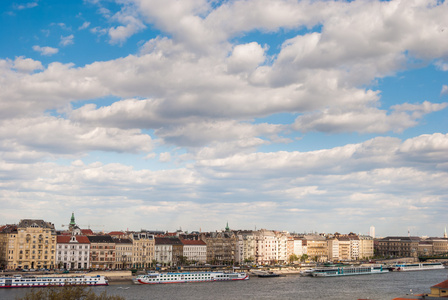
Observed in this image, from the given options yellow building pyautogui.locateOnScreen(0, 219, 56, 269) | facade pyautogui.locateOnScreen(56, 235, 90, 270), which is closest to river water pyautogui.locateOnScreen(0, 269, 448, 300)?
yellow building pyautogui.locateOnScreen(0, 219, 56, 269)

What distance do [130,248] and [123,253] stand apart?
2477 millimetres

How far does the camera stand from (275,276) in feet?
414

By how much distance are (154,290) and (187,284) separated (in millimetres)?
14227

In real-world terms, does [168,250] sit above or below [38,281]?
above

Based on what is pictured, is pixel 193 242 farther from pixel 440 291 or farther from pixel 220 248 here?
pixel 440 291

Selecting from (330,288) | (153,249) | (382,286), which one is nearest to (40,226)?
(153,249)

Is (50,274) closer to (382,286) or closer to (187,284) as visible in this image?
(187,284)

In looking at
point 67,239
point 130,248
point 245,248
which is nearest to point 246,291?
point 130,248

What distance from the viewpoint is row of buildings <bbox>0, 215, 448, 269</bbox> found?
112188 millimetres

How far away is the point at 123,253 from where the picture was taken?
127938 mm

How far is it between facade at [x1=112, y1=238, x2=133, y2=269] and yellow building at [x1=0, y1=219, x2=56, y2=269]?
15.9m

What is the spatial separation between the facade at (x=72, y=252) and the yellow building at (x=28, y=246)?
2.06 meters

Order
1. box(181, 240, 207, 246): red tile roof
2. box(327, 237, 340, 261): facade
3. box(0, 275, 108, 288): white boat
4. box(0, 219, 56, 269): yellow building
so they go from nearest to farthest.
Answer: box(0, 275, 108, 288): white boat → box(0, 219, 56, 269): yellow building → box(181, 240, 207, 246): red tile roof → box(327, 237, 340, 261): facade

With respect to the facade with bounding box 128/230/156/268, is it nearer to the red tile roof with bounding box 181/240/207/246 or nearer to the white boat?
the red tile roof with bounding box 181/240/207/246
